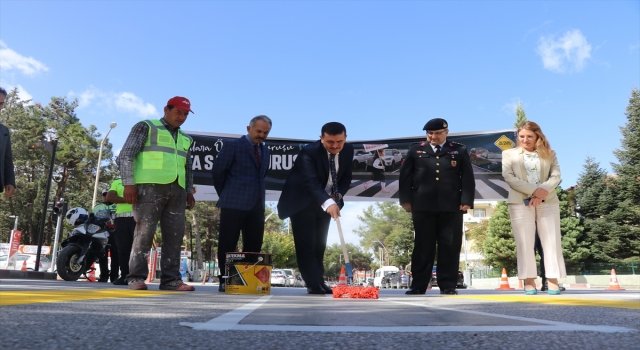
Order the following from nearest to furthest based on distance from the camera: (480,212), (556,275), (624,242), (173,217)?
(173,217)
(556,275)
(624,242)
(480,212)

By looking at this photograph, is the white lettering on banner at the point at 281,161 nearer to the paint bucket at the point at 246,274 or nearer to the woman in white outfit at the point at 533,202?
the woman in white outfit at the point at 533,202

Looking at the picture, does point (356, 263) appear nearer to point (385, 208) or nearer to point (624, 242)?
point (385, 208)

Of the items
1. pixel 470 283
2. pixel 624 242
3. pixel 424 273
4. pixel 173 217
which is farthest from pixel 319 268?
pixel 470 283

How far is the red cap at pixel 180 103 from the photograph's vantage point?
5.73 m

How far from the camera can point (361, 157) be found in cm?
1388

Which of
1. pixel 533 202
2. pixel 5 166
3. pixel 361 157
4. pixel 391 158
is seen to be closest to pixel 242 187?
pixel 5 166

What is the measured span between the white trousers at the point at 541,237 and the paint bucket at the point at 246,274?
2.92 meters

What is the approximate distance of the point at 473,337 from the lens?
1537 millimetres

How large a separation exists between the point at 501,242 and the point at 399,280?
12.1 m

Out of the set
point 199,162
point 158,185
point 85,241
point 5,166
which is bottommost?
point 85,241

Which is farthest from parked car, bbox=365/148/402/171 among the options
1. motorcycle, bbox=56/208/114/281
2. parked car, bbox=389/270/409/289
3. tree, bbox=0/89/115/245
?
tree, bbox=0/89/115/245

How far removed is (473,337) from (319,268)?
4.48 m

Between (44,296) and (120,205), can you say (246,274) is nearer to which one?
(44,296)

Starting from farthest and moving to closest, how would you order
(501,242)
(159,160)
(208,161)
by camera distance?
(501,242) → (208,161) → (159,160)
